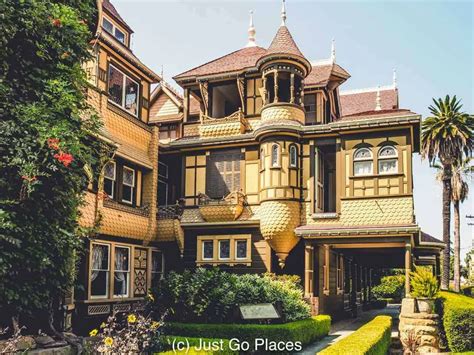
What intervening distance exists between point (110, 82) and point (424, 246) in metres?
16.1

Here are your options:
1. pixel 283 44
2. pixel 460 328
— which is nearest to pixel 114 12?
pixel 283 44

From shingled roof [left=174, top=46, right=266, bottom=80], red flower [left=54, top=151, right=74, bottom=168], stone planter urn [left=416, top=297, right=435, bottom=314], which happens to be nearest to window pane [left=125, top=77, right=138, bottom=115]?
shingled roof [left=174, top=46, right=266, bottom=80]

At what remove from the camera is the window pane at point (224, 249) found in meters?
24.1

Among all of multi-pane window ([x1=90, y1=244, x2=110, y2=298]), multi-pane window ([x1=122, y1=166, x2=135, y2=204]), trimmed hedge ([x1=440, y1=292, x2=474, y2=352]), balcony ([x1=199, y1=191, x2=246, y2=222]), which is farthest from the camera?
balcony ([x1=199, y1=191, x2=246, y2=222])

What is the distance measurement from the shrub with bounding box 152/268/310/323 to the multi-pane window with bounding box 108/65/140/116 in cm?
736

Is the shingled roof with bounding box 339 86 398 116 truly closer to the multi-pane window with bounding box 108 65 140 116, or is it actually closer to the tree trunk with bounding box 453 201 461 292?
the multi-pane window with bounding box 108 65 140 116

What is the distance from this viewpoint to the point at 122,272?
20.9m

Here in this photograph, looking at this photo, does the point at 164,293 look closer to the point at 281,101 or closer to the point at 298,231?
the point at 298,231

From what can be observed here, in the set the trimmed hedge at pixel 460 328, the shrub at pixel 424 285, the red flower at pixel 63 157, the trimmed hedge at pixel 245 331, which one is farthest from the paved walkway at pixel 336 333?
the red flower at pixel 63 157

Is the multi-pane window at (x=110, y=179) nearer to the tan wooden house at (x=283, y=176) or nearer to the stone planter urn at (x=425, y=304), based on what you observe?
the tan wooden house at (x=283, y=176)

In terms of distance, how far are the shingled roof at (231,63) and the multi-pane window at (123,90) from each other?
5.11 metres

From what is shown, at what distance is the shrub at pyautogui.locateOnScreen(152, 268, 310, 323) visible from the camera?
17250mm

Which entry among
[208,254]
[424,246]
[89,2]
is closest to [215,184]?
[208,254]

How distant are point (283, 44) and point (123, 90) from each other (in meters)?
7.57
